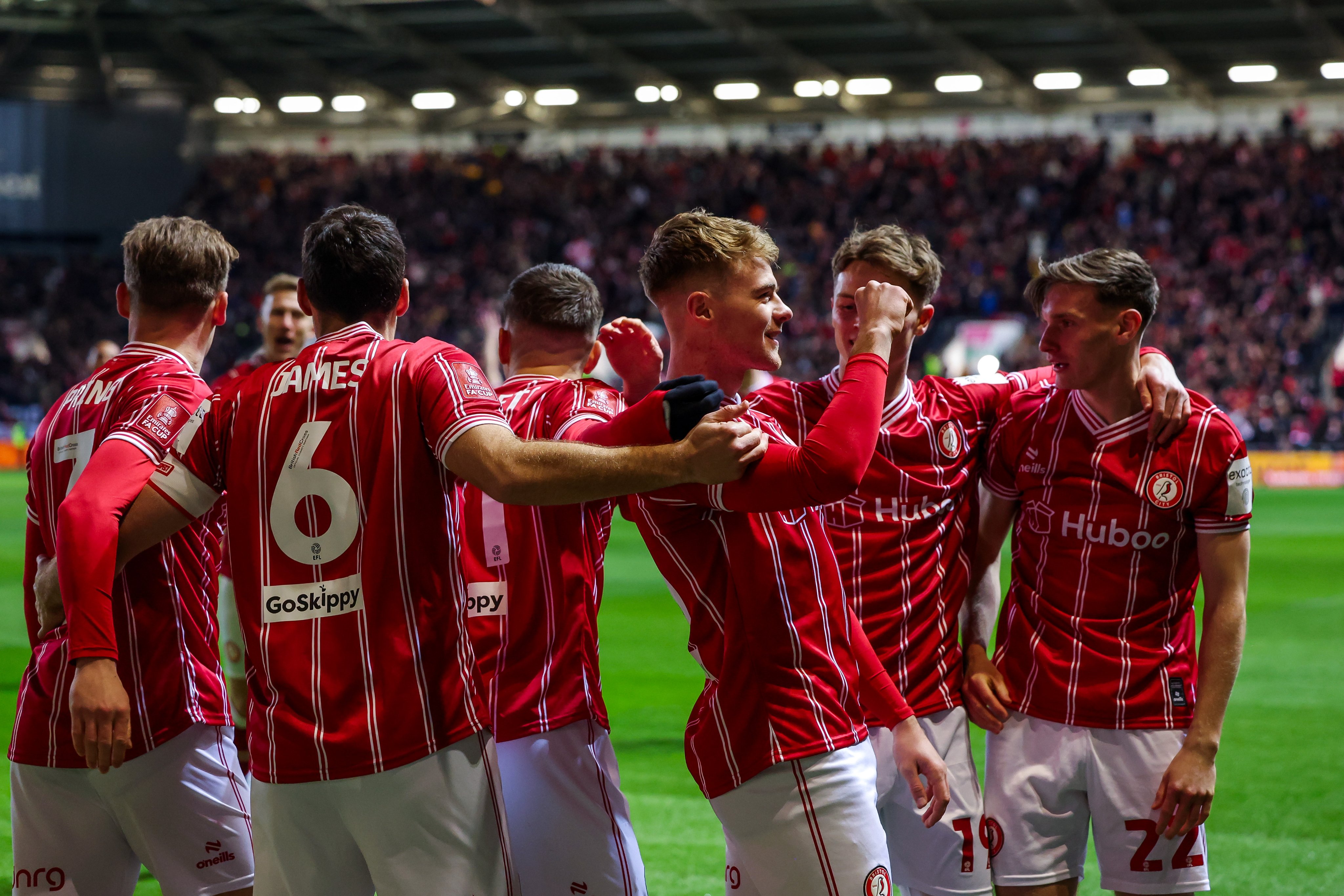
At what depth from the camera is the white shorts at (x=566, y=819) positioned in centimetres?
319

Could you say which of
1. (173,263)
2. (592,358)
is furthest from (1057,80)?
(173,263)

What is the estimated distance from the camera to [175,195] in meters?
36.3

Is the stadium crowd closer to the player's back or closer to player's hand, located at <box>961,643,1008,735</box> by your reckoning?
player's hand, located at <box>961,643,1008,735</box>

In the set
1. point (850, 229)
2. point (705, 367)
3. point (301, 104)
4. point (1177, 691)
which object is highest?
point (301, 104)

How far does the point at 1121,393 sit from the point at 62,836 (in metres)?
2.97

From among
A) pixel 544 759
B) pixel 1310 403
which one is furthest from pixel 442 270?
pixel 544 759

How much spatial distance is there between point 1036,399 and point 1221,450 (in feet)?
1.76

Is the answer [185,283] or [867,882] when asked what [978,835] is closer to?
[867,882]

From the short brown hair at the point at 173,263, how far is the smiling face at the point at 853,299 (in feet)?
5.26

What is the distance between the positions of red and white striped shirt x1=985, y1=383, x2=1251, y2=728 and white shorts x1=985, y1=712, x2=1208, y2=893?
2.4 inches

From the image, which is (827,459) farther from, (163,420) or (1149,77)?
(1149,77)

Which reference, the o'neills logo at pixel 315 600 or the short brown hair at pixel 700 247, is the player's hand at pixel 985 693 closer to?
the short brown hair at pixel 700 247

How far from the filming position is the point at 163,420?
9.55 feet

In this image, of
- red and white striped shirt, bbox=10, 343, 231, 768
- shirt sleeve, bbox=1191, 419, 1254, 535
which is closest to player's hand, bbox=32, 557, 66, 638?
red and white striped shirt, bbox=10, 343, 231, 768
